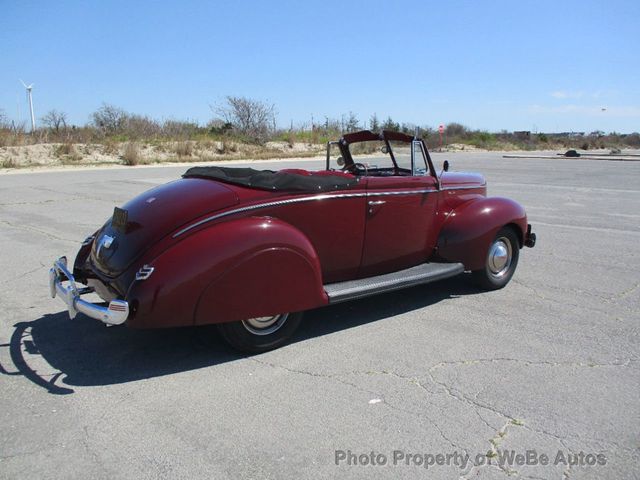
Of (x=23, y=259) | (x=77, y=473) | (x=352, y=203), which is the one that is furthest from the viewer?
(x=23, y=259)

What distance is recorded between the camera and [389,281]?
4609 millimetres

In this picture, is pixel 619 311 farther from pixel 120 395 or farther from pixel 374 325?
pixel 120 395

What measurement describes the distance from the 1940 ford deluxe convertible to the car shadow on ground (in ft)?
→ 1.16

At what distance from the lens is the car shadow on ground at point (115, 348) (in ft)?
12.1

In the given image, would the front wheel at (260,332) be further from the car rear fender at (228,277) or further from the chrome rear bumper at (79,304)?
the chrome rear bumper at (79,304)

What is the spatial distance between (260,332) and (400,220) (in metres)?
1.67

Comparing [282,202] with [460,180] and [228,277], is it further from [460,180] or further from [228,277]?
[460,180]

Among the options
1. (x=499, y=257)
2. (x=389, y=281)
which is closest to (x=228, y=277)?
(x=389, y=281)

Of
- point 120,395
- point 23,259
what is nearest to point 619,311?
point 120,395

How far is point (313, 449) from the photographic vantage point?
2.85 meters

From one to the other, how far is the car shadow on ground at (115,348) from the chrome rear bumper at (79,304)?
0.38 meters

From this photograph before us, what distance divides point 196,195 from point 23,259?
12.7ft

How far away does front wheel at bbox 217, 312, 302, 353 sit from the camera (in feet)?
12.7

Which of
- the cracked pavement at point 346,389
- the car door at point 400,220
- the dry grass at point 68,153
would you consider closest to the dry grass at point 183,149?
the dry grass at point 68,153
